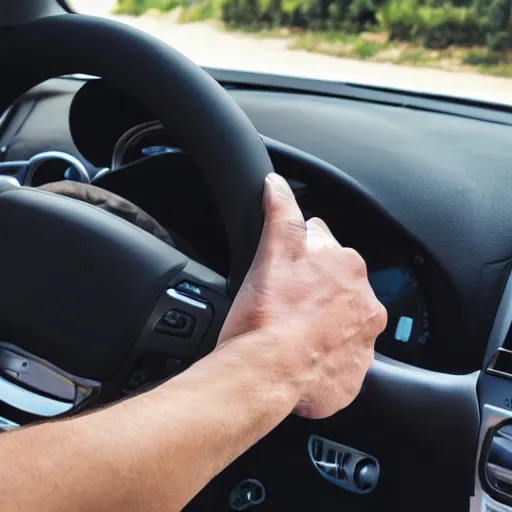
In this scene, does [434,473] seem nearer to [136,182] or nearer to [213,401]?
[213,401]

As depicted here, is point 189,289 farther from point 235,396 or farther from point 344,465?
point 344,465

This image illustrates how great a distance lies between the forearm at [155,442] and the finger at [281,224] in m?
0.12

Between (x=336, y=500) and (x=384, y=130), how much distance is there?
0.68 metres

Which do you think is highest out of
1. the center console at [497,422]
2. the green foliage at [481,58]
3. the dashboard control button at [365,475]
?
the green foliage at [481,58]

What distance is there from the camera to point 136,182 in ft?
4.78

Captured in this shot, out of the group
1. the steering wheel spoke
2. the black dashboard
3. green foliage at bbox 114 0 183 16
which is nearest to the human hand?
the steering wheel spoke

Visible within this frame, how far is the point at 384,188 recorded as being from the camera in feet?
4.64

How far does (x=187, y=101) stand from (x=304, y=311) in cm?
33

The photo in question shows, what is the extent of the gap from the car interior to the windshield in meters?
0.13

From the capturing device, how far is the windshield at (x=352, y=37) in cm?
166

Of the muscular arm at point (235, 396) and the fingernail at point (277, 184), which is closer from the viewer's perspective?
the muscular arm at point (235, 396)

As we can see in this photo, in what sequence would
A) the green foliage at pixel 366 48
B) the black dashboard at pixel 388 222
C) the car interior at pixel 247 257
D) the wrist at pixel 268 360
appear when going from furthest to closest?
1. the green foliage at pixel 366 48
2. the black dashboard at pixel 388 222
3. the car interior at pixel 247 257
4. the wrist at pixel 268 360

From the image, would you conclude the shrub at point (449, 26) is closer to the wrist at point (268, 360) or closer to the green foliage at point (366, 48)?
the green foliage at point (366, 48)

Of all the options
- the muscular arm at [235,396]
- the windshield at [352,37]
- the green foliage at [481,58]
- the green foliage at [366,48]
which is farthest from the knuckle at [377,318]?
the green foliage at [366,48]
